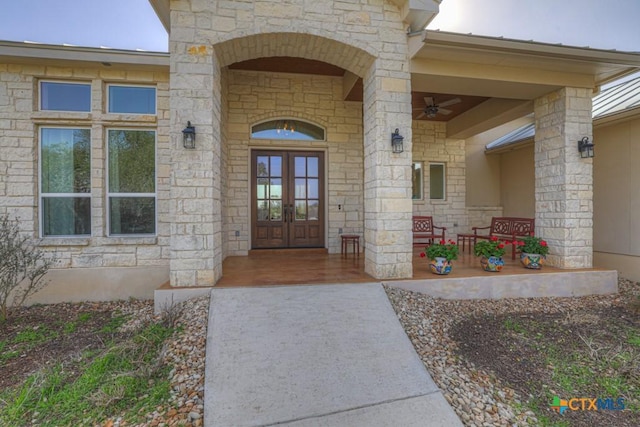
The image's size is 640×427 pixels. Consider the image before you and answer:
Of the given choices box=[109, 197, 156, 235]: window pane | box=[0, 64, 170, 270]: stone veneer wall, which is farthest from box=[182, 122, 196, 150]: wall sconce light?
box=[109, 197, 156, 235]: window pane

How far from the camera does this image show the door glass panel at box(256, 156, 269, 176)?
6.70m

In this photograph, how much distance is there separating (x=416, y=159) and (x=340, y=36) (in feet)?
15.8

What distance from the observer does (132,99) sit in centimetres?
471

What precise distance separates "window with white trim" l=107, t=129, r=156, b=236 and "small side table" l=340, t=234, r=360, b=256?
3612 mm

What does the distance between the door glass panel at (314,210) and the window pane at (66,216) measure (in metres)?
4.10

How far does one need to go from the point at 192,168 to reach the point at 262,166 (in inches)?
115

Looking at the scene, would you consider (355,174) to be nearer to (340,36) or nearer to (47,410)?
(340,36)

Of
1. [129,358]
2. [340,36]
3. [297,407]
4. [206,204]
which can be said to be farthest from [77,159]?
[297,407]

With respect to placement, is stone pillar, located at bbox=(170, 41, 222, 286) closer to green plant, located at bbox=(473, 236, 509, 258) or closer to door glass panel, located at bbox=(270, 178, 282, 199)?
door glass panel, located at bbox=(270, 178, 282, 199)

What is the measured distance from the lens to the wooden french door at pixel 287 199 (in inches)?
264

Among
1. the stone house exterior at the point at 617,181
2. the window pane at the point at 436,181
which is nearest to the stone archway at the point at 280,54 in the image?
the stone house exterior at the point at 617,181

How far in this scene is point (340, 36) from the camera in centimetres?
408

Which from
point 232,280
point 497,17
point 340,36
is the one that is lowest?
point 232,280

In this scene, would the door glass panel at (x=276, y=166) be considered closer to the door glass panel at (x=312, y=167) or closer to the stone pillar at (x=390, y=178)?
the door glass panel at (x=312, y=167)
